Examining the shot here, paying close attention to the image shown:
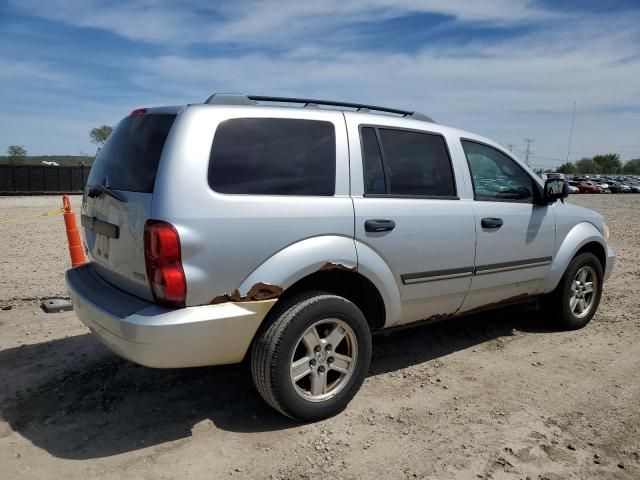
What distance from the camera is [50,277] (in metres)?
6.64

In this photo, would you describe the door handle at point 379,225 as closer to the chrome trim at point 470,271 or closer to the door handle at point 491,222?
the chrome trim at point 470,271

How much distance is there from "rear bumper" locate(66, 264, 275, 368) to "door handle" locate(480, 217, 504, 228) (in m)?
1.88

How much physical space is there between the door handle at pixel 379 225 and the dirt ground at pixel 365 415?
1161mm

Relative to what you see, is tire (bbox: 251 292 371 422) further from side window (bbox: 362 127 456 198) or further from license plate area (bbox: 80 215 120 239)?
license plate area (bbox: 80 215 120 239)

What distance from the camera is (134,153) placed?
3.11 m

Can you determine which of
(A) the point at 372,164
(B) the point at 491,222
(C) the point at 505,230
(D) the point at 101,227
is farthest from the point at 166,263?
(C) the point at 505,230

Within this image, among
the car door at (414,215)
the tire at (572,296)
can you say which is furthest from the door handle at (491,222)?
the tire at (572,296)

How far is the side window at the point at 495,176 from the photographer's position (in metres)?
4.09

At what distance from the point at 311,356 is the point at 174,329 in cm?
88

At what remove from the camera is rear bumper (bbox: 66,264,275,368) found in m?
2.65

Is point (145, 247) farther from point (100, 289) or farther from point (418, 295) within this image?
point (418, 295)

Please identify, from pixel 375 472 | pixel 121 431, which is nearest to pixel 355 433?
pixel 375 472

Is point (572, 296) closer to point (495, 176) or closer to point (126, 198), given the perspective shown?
point (495, 176)

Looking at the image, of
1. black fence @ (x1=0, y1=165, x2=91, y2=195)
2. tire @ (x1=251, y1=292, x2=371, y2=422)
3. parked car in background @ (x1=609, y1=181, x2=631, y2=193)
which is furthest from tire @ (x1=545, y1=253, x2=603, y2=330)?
parked car in background @ (x1=609, y1=181, x2=631, y2=193)
